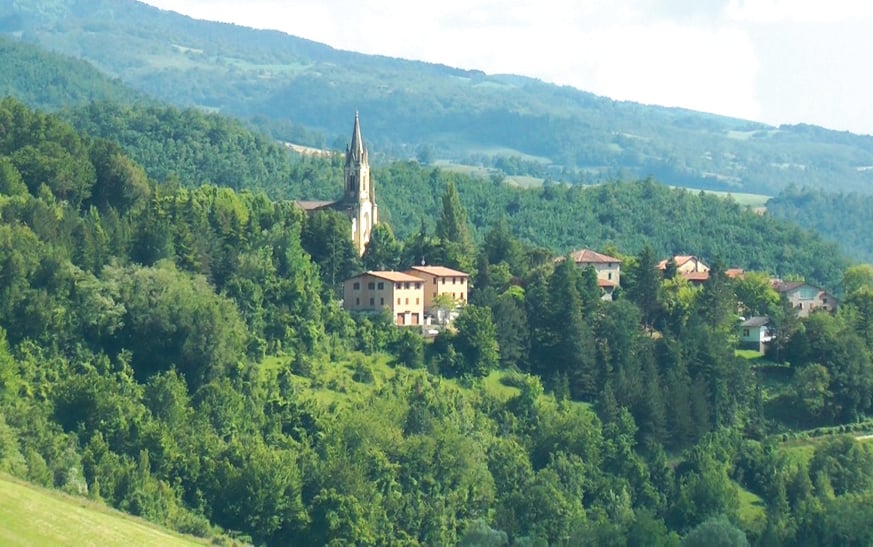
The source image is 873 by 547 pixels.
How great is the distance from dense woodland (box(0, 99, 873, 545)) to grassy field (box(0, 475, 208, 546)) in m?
3.82

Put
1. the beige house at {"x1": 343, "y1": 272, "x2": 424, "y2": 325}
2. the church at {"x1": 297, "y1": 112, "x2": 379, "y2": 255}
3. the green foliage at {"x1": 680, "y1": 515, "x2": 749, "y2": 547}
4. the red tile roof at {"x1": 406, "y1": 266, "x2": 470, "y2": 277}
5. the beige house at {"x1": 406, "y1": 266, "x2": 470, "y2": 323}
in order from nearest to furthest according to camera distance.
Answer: the green foliage at {"x1": 680, "y1": 515, "x2": 749, "y2": 547}
the beige house at {"x1": 343, "y1": 272, "x2": 424, "y2": 325}
the beige house at {"x1": 406, "y1": 266, "x2": 470, "y2": 323}
the red tile roof at {"x1": 406, "y1": 266, "x2": 470, "y2": 277}
the church at {"x1": 297, "y1": 112, "x2": 379, "y2": 255}

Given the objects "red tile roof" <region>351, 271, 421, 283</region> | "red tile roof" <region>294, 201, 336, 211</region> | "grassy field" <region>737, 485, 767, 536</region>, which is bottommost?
"grassy field" <region>737, 485, 767, 536</region>

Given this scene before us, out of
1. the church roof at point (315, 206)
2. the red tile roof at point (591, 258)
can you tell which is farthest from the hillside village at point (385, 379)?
the church roof at point (315, 206)

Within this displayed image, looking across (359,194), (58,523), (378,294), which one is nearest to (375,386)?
(378,294)

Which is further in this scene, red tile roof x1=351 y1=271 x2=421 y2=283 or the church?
the church

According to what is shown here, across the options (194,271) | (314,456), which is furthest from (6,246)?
(314,456)

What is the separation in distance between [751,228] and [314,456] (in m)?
75.8

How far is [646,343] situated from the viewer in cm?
8050

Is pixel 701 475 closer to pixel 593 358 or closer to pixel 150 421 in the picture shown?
pixel 593 358

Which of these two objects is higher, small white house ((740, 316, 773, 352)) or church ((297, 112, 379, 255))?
church ((297, 112, 379, 255))

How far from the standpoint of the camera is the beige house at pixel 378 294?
79.4 meters

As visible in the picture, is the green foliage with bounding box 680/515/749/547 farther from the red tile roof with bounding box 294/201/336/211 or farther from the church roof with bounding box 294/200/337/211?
the red tile roof with bounding box 294/201/336/211

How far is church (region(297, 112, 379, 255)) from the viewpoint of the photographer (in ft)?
303

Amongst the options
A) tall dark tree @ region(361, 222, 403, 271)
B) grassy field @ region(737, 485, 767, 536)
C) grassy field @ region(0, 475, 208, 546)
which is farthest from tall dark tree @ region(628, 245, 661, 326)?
grassy field @ region(0, 475, 208, 546)
